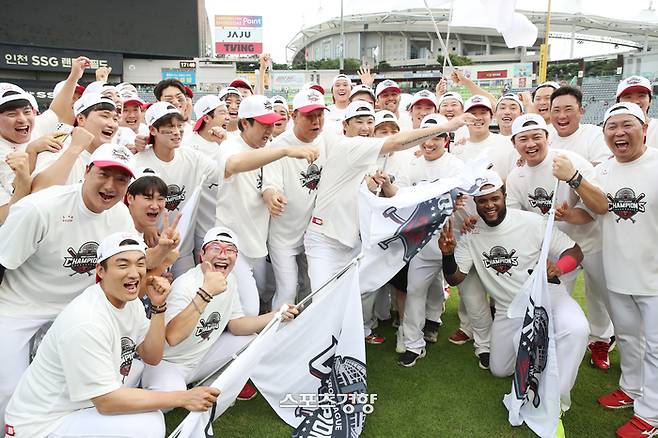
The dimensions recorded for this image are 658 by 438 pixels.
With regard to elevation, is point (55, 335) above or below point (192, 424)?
above

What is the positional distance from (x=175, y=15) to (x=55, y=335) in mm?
32187

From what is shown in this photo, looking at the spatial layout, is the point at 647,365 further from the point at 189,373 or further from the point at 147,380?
the point at 147,380

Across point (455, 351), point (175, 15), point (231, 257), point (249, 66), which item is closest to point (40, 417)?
point (231, 257)

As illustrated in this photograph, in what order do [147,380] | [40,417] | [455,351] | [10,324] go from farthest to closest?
[455,351], [147,380], [10,324], [40,417]

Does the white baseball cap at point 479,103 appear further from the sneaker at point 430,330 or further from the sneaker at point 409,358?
the sneaker at point 409,358

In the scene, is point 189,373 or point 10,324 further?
point 189,373

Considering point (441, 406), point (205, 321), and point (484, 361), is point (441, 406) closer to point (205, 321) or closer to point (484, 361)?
point (484, 361)

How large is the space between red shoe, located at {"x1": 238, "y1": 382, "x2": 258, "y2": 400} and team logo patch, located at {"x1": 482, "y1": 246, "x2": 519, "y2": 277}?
229cm

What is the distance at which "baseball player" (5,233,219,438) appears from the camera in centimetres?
257

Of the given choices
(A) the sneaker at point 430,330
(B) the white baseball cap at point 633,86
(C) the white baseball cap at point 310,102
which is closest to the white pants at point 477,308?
(A) the sneaker at point 430,330

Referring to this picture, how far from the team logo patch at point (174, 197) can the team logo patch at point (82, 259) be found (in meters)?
1.23

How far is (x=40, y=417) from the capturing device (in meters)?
2.62

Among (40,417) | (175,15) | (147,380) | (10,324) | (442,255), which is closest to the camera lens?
(40,417)

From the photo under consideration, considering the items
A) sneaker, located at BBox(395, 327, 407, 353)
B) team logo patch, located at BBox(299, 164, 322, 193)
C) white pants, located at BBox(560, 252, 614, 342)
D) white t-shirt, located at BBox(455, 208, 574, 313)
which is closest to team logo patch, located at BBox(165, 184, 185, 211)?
team logo patch, located at BBox(299, 164, 322, 193)
